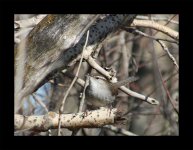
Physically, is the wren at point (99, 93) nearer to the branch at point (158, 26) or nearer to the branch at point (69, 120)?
the branch at point (158, 26)

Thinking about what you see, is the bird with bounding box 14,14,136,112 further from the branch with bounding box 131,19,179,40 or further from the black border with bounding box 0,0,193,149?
the branch with bounding box 131,19,179,40

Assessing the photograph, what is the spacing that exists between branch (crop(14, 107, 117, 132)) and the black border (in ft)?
0.53

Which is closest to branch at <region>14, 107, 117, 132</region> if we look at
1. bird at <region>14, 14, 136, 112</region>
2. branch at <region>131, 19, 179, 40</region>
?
bird at <region>14, 14, 136, 112</region>

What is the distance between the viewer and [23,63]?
2484 mm

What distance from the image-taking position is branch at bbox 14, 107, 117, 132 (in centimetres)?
257

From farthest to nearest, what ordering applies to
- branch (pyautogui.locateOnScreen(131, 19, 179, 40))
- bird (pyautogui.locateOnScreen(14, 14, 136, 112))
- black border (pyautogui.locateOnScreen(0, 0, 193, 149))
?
branch (pyautogui.locateOnScreen(131, 19, 179, 40)) < black border (pyautogui.locateOnScreen(0, 0, 193, 149)) < bird (pyautogui.locateOnScreen(14, 14, 136, 112))

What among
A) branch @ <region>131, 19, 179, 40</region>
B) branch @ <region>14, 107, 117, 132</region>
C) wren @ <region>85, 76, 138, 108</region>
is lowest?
branch @ <region>14, 107, 117, 132</region>
